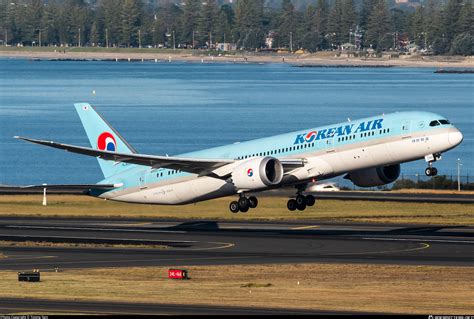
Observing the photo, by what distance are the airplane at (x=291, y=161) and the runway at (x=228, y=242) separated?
3430 mm

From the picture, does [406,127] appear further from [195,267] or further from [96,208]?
[96,208]

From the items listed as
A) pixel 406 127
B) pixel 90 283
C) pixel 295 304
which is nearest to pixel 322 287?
pixel 295 304

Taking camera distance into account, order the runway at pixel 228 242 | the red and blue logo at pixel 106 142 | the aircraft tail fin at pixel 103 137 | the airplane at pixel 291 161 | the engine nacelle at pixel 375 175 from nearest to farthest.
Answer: the runway at pixel 228 242 → the airplane at pixel 291 161 → the engine nacelle at pixel 375 175 → the red and blue logo at pixel 106 142 → the aircraft tail fin at pixel 103 137

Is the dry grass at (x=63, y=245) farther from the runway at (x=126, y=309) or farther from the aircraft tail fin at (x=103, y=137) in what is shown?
the runway at (x=126, y=309)

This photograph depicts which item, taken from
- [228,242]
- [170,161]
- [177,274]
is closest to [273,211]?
[228,242]

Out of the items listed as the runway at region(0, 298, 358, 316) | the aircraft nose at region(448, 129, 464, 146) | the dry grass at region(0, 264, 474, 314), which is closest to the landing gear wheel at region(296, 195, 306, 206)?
the dry grass at region(0, 264, 474, 314)

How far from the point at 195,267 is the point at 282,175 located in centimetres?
1178

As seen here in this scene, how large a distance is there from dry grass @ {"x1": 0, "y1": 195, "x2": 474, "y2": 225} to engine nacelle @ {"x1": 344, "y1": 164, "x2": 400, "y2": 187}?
54.5ft

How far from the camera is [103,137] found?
98.4 metres

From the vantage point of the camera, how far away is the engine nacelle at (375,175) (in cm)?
8556

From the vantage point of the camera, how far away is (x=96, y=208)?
11581 centimetres

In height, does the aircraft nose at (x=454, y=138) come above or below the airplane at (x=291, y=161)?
above

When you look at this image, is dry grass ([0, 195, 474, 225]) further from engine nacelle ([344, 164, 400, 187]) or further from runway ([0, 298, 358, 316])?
runway ([0, 298, 358, 316])

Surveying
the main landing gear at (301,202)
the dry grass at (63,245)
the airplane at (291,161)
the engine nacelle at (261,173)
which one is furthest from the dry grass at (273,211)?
the engine nacelle at (261,173)
